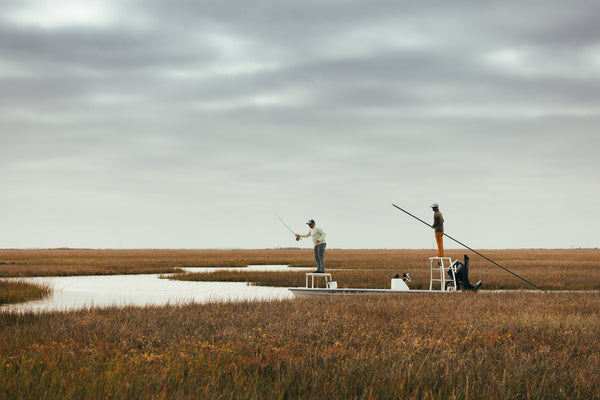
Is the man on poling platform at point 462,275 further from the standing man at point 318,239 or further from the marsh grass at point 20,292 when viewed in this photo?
the marsh grass at point 20,292

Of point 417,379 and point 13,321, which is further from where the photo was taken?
point 13,321

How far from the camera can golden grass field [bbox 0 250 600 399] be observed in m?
6.50

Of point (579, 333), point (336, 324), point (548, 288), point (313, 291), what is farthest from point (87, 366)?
point (548, 288)

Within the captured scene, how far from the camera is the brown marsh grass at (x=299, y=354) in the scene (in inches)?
256

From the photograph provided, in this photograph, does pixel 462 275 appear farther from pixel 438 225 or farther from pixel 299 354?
pixel 299 354

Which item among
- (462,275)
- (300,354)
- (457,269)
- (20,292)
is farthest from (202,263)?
(300,354)

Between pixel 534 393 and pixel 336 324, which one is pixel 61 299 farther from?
pixel 534 393

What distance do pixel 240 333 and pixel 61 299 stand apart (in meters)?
12.5

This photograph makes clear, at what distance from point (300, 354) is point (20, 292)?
1602cm

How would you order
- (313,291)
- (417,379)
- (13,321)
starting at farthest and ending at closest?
1. (313,291)
2. (13,321)
3. (417,379)

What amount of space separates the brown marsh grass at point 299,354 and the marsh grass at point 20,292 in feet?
24.3

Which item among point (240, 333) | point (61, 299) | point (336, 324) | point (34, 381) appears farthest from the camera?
point (61, 299)

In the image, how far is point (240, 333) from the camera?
1023cm

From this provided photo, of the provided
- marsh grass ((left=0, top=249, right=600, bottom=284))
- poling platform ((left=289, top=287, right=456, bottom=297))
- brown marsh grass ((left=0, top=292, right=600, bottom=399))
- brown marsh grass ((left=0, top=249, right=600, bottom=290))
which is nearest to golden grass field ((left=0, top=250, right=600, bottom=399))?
brown marsh grass ((left=0, top=292, right=600, bottom=399))
